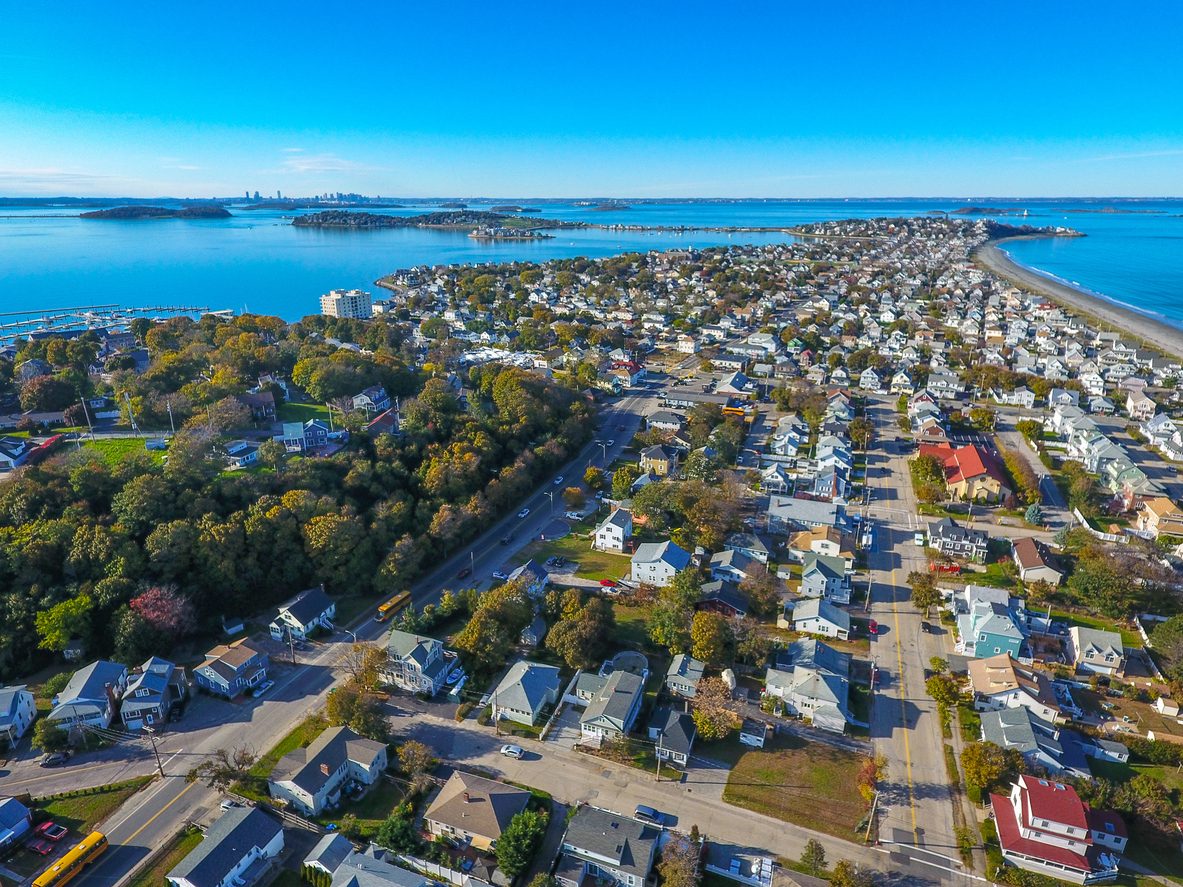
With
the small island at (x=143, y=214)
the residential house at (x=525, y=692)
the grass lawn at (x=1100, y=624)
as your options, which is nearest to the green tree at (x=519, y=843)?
the residential house at (x=525, y=692)

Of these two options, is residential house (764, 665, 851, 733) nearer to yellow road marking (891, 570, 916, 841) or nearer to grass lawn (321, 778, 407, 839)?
yellow road marking (891, 570, 916, 841)

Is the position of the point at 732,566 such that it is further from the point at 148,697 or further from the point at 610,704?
the point at 148,697

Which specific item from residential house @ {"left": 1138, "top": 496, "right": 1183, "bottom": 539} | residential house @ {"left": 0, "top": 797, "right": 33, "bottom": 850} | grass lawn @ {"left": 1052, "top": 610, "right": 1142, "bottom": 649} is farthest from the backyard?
residential house @ {"left": 1138, "top": 496, "right": 1183, "bottom": 539}

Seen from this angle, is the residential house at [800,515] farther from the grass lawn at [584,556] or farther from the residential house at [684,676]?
the residential house at [684,676]

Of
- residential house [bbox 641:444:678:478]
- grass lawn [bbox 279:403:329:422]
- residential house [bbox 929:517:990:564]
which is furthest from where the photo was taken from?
grass lawn [bbox 279:403:329:422]

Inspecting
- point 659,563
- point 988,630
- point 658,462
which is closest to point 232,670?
point 659,563
